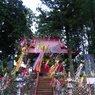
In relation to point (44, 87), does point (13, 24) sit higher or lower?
higher

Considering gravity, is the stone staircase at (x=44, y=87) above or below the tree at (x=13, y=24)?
below

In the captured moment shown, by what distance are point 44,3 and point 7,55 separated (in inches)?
270

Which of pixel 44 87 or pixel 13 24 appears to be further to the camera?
pixel 13 24

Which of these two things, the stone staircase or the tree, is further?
the tree

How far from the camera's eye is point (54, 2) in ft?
40.9

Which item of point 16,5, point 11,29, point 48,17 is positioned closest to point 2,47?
point 11,29

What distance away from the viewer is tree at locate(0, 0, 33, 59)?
14.0m

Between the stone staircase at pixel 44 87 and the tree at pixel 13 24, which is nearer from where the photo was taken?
the stone staircase at pixel 44 87

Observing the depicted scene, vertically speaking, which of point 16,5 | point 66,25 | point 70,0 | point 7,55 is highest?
point 16,5

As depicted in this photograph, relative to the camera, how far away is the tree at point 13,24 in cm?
1398

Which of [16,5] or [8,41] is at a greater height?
[16,5]

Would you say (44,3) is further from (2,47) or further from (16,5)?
(2,47)

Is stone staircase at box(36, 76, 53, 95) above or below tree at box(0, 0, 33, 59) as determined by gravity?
below

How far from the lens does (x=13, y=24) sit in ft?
46.2
